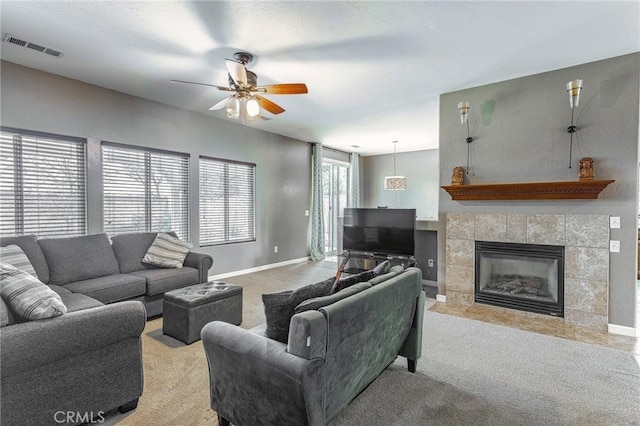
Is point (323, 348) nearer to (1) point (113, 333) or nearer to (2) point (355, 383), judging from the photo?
(2) point (355, 383)

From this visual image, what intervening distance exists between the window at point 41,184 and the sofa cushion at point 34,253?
→ 624 mm

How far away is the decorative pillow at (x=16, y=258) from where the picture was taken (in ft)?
9.23

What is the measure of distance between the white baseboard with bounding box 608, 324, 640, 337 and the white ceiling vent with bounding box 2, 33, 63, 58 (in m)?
6.46

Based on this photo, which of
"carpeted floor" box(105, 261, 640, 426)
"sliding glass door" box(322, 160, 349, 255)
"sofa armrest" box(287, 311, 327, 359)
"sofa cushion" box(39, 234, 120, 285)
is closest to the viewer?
"sofa armrest" box(287, 311, 327, 359)

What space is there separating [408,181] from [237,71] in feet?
22.8

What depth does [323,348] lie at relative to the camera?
5.01 ft

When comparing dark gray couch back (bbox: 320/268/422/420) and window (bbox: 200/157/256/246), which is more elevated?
window (bbox: 200/157/256/246)

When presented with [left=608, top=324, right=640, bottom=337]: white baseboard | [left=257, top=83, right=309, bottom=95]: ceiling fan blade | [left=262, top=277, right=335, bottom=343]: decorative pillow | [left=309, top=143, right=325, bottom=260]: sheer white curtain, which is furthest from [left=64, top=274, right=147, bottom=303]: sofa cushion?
[left=608, top=324, right=640, bottom=337]: white baseboard

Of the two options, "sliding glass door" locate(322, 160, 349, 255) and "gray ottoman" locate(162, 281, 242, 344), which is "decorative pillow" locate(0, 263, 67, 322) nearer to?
"gray ottoman" locate(162, 281, 242, 344)

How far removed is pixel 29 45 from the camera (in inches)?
120

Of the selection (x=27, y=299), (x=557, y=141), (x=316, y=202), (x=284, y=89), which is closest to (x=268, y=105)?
(x=284, y=89)

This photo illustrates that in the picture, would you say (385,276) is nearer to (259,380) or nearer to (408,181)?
(259,380)

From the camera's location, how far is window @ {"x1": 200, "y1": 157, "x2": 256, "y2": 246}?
215 inches

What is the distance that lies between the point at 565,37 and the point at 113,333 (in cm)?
435
